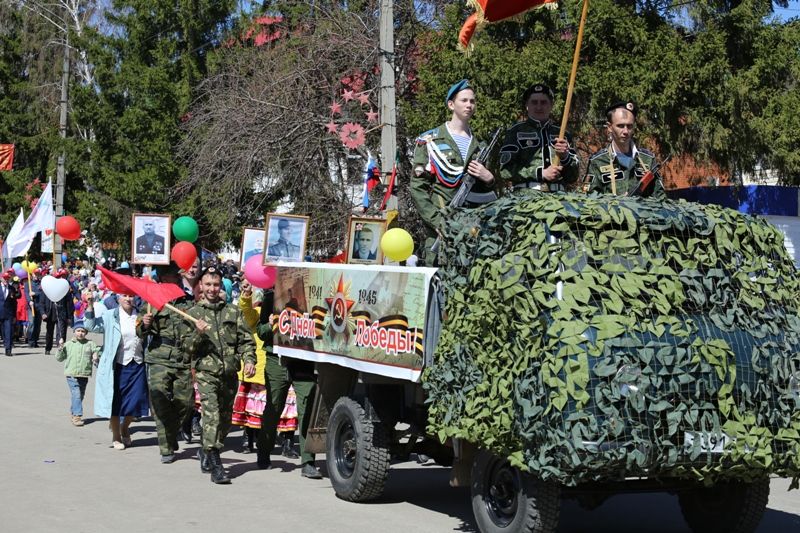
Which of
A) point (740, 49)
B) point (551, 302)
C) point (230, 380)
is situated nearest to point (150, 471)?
point (230, 380)

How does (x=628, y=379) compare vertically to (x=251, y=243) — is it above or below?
below

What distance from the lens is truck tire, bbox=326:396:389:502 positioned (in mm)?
9430

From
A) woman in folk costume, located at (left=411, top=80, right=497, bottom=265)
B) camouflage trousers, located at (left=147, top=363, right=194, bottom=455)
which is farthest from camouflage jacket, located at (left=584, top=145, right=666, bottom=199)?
camouflage trousers, located at (left=147, top=363, right=194, bottom=455)

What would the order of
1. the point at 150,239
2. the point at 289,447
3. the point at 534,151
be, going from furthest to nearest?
the point at 150,239, the point at 289,447, the point at 534,151

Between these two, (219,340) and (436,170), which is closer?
(436,170)

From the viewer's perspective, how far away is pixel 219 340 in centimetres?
1127

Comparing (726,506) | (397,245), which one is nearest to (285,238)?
(397,245)

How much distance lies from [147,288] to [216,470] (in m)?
1.99

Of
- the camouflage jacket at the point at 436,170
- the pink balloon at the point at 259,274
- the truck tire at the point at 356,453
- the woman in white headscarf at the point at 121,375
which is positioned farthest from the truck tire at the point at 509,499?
the woman in white headscarf at the point at 121,375

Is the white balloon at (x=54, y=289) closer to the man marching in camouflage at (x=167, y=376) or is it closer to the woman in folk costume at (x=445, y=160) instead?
the man marching in camouflage at (x=167, y=376)

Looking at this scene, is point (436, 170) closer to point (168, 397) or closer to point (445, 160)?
point (445, 160)

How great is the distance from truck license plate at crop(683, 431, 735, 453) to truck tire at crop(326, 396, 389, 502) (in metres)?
3.05

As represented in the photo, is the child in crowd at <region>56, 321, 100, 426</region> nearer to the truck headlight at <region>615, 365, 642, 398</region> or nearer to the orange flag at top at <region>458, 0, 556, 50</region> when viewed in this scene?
the orange flag at top at <region>458, 0, 556, 50</region>

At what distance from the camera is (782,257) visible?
812 cm
